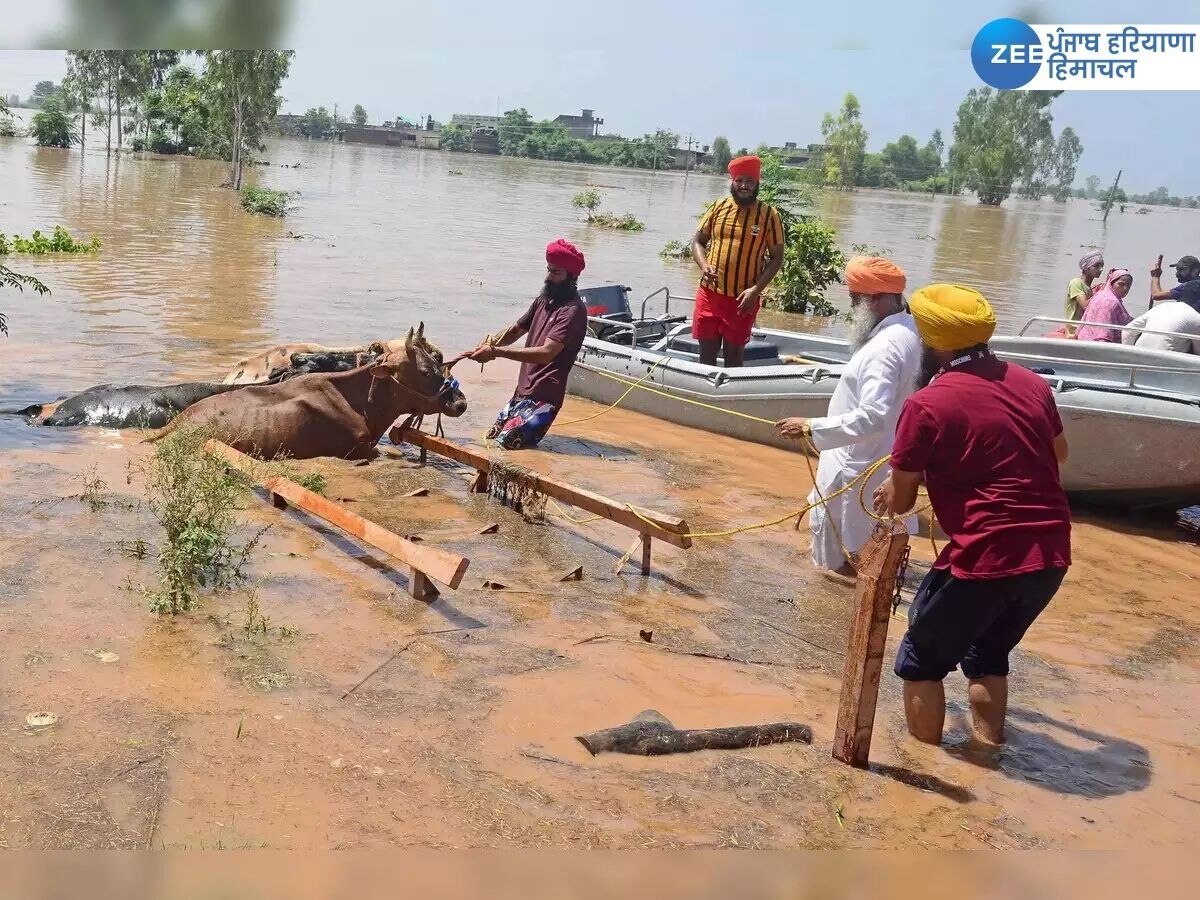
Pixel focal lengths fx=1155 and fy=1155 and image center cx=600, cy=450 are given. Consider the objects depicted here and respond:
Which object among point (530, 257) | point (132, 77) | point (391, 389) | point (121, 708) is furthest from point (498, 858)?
point (132, 77)

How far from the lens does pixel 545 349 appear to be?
8656 mm

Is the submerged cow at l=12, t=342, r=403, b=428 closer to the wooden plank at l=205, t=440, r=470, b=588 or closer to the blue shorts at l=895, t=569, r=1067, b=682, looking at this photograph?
the wooden plank at l=205, t=440, r=470, b=588

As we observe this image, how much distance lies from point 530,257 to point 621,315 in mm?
15102

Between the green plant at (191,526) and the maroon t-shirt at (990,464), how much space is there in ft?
10.7

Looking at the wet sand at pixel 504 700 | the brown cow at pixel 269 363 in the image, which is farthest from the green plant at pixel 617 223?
the wet sand at pixel 504 700

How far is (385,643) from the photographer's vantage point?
5145 millimetres

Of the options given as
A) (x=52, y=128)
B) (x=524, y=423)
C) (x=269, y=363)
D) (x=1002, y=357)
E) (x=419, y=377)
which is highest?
(x=52, y=128)

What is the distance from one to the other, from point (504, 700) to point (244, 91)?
123 feet

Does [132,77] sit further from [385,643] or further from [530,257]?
[385,643]

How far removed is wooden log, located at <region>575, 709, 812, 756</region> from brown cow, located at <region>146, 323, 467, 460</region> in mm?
3822

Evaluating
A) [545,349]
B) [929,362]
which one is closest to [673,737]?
[929,362]

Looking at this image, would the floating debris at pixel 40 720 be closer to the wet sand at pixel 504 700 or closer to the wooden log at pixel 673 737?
the wet sand at pixel 504 700

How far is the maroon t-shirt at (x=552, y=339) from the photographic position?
8.72m

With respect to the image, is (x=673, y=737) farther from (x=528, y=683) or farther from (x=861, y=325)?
(x=861, y=325)
